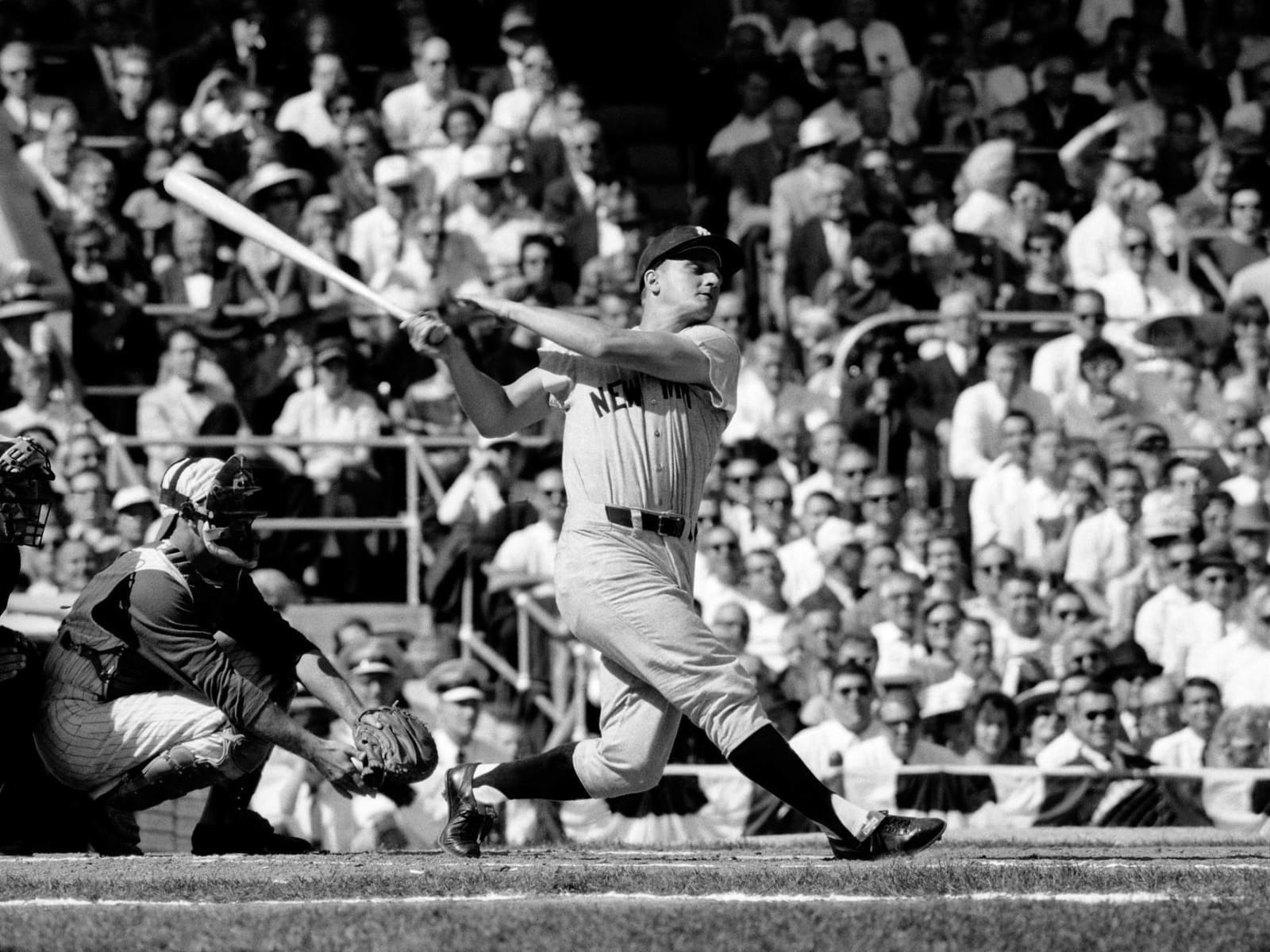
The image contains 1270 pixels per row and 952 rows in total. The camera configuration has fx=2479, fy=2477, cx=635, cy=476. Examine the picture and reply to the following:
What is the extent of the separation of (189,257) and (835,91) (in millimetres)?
3951

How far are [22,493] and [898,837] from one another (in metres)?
2.66

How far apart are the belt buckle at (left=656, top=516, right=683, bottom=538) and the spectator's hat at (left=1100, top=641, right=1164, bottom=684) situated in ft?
14.4

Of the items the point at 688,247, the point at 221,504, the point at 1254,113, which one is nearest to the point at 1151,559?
the point at 1254,113

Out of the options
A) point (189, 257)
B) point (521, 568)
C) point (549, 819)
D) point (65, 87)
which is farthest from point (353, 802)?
point (65, 87)

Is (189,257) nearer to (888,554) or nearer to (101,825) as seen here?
(888,554)

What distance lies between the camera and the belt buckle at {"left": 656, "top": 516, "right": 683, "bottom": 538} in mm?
6570

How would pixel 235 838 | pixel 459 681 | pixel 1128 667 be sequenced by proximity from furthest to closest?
pixel 1128 667 → pixel 459 681 → pixel 235 838

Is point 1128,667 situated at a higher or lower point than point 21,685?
lower

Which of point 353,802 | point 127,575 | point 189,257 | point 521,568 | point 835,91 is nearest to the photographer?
point 127,575

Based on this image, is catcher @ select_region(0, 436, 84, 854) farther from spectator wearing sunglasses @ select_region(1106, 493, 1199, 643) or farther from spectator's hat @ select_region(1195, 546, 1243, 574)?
spectator's hat @ select_region(1195, 546, 1243, 574)

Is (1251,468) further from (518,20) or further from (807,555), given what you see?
(518,20)

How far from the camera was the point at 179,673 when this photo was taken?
6.78m

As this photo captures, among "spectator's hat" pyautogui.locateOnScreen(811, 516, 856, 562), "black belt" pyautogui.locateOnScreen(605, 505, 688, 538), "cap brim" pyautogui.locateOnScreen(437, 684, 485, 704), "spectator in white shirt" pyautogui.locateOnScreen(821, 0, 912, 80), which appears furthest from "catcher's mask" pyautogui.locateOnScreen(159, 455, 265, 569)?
"spectator in white shirt" pyautogui.locateOnScreen(821, 0, 912, 80)

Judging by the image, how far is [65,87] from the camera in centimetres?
1421
